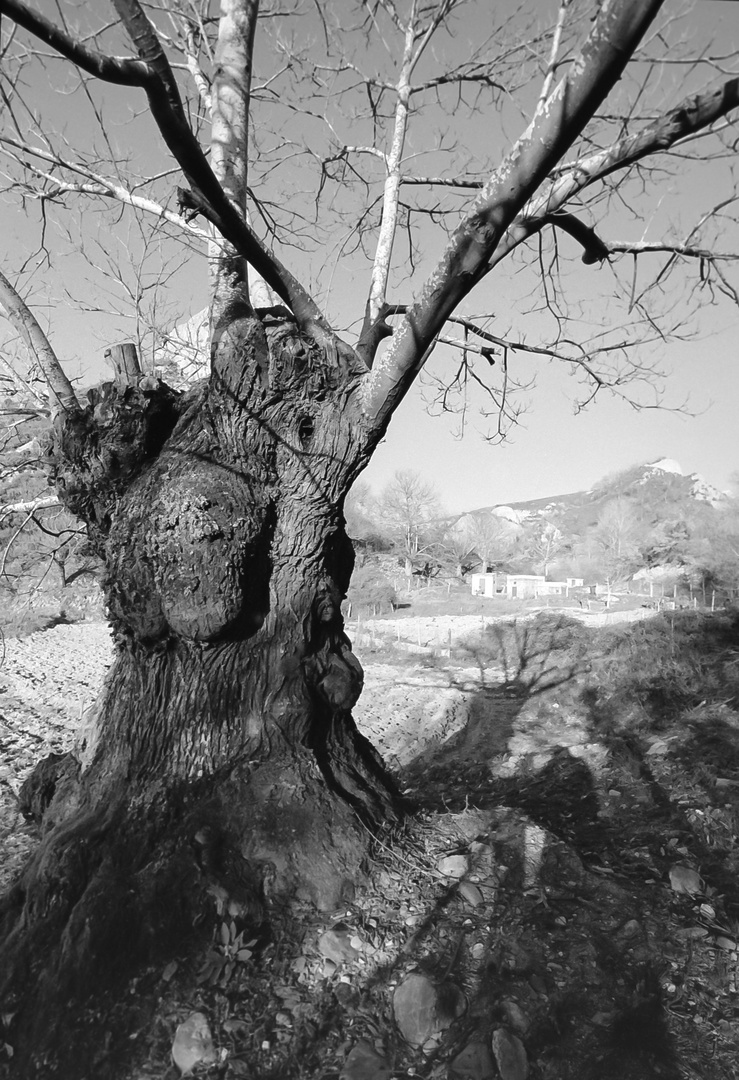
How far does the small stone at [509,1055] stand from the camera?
155 centimetres

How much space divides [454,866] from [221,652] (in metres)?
1.41

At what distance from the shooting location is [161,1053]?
5.34 ft

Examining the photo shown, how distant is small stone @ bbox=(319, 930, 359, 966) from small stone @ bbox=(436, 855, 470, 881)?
516mm

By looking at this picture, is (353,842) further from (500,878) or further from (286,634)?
(286,634)

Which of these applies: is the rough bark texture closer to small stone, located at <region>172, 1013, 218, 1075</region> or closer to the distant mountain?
small stone, located at <region>172, 1013, 218, 1075</region>

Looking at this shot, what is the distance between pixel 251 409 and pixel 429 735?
18.8 ft

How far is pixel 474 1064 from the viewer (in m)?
1.57

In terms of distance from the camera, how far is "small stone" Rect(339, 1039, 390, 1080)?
155 centimetres

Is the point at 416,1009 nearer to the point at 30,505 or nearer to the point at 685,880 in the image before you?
the point at 685,880

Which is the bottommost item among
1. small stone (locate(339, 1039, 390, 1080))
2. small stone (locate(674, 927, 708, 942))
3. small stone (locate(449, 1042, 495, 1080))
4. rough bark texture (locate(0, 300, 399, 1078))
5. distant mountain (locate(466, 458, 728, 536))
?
small stone (locate(339, 1039, 390, 1080))

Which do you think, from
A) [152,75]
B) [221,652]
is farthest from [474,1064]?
[152,75]

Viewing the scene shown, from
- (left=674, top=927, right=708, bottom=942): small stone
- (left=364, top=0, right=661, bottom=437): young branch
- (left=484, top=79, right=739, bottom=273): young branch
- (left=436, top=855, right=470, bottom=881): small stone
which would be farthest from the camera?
(left=436, top=855, right=470, bottom=881): small stone

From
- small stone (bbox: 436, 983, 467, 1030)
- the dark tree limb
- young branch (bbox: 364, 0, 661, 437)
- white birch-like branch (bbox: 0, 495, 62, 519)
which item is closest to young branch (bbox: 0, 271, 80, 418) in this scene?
white birch-like branch (bbox: 0, 495, 62, 519)

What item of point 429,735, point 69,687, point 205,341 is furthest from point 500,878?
point 69,687
